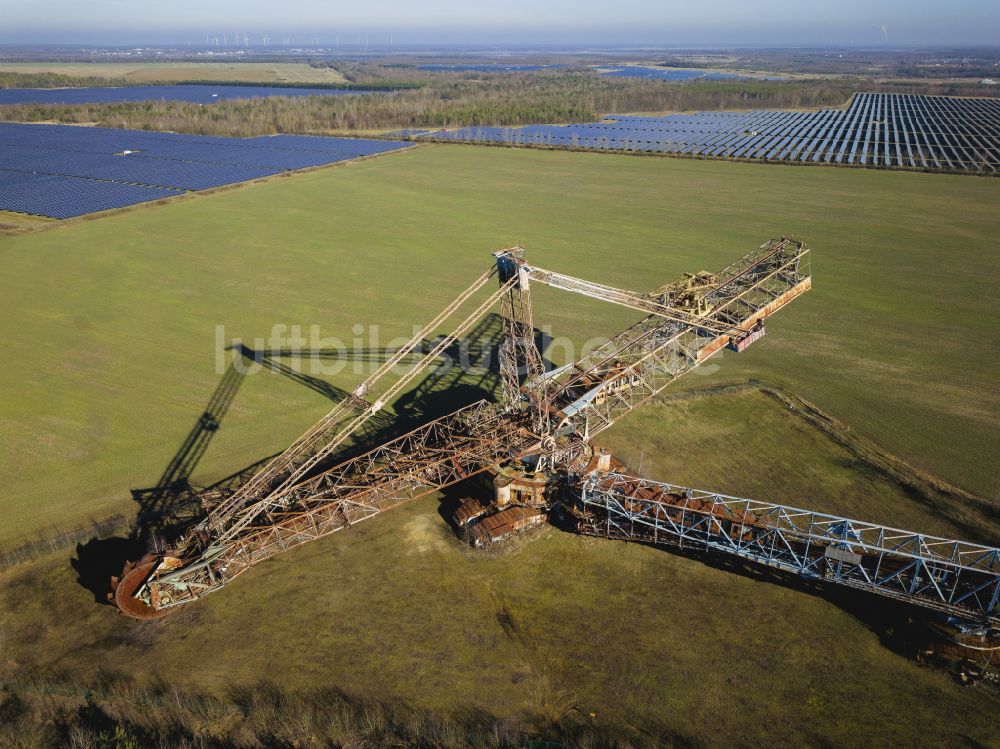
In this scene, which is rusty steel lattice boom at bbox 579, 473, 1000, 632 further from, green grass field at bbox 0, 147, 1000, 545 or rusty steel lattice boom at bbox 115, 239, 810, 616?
green grass field at bbox 0, 147, 1000, 545

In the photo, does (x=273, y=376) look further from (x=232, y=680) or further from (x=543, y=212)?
(x=543, y=212)

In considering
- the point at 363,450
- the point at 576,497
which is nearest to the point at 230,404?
the point at 363,450

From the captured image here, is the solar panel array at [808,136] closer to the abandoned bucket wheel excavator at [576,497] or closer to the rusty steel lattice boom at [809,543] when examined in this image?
the abandoned bucket wheel excavator at [576,497]

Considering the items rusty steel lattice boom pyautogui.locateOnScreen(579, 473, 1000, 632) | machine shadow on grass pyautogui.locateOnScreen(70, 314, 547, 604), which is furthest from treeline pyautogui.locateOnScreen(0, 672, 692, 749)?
rusty steel lattice boom pyautogui.locateOnScreen(579, 473, 1000, 632)

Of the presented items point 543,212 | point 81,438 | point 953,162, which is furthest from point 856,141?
point 81,438

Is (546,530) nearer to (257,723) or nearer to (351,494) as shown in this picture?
(351,494)

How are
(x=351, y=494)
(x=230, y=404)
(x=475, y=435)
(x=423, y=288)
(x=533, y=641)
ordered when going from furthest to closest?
1. (x=423, y=288)
2. (x=230, y=404)
3. (x=475, y=435)
4. (x=351, y=494)
5. (x=533, y=641)

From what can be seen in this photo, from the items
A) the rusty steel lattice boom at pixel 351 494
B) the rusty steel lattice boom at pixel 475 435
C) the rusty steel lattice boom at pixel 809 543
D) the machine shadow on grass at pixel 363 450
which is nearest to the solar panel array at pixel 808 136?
the machine shadow on grass at pixel 363 450
